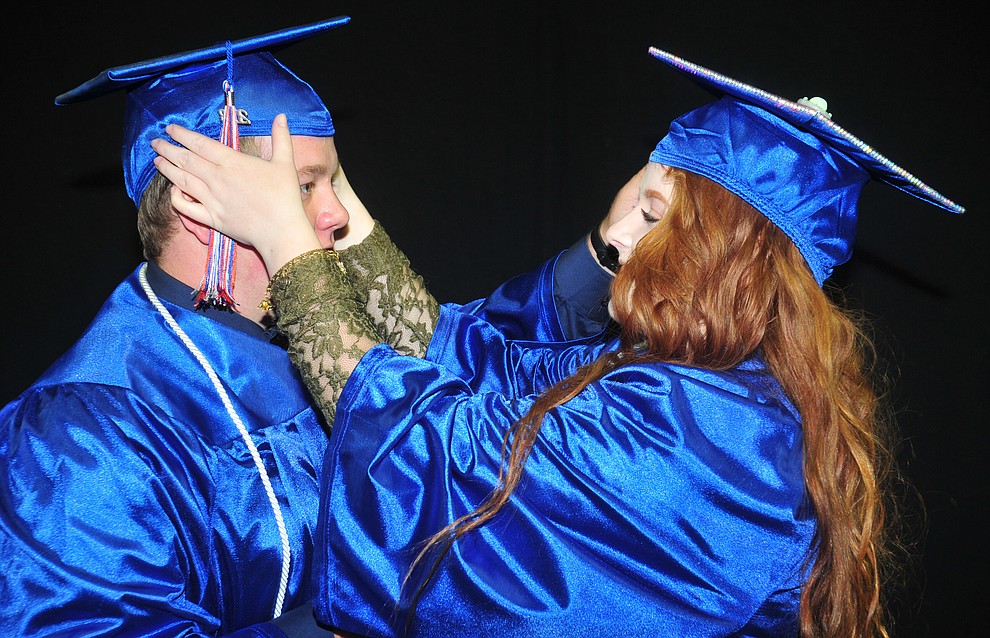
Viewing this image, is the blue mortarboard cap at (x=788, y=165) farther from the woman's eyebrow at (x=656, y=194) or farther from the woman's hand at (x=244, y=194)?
the woman's hand at (x=244, y=194)

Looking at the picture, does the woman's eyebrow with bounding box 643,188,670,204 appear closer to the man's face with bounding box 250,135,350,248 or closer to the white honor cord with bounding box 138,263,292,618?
the man's face with bounding box 250,135,350,248

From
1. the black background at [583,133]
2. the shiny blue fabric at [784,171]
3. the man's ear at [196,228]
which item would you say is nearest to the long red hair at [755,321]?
the shiny blue fabric at [784,171]

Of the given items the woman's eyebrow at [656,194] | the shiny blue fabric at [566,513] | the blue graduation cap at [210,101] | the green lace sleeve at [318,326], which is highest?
the blue graduation cap at [210,101]

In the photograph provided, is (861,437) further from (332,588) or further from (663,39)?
(663,39)

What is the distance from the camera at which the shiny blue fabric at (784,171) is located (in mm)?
1058

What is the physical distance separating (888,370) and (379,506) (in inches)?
48.6

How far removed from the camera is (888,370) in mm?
1754

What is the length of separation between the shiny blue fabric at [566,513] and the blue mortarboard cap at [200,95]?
14.8 inches

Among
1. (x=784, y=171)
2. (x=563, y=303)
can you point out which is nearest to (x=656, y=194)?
(x=784, y=171)

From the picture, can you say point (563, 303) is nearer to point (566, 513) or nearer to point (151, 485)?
point (566, 513)

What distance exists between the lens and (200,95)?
111cm

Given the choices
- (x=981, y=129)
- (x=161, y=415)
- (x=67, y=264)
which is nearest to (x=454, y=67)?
(x=67, y=264)

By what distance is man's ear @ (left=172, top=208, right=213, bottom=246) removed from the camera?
1.13m

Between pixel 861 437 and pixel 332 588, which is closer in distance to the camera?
pixel 332 588
